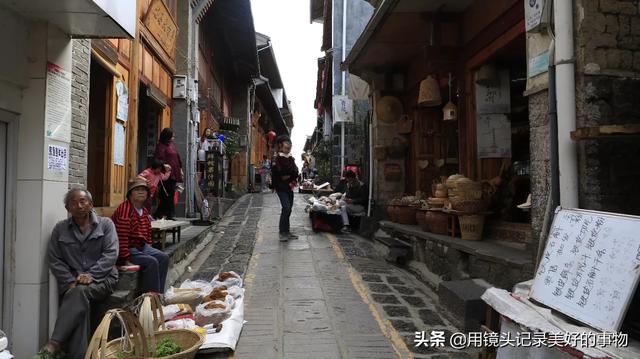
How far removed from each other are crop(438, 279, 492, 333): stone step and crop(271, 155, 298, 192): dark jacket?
4.27 metres

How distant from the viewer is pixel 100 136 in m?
7.01

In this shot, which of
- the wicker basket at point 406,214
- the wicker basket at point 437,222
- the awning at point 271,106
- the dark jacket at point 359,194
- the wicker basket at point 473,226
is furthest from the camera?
the awning at point 271,106

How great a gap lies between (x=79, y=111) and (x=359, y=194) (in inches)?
271

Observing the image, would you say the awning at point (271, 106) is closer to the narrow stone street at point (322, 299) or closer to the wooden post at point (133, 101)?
the wooden post at point (133, 101)

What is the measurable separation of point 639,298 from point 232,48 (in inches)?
642

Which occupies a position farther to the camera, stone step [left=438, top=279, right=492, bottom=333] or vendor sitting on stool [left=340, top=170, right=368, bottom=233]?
vendor sitting on stool [left=340, top=170, right=368, bottom=233]

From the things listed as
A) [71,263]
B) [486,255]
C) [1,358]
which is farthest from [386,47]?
[1,358]

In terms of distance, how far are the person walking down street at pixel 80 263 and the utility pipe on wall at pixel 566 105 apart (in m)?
4.27

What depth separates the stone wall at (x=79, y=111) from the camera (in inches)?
186

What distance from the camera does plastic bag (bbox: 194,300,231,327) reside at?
14.1ft

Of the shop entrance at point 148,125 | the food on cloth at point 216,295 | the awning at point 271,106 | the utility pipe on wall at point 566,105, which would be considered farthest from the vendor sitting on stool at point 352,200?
the awning at point 271,106

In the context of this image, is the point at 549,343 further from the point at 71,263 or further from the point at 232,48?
the point at 232,48

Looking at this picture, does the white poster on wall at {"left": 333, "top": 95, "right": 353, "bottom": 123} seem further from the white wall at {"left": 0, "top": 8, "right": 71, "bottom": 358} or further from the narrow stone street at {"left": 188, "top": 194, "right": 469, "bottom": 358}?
the white wall at {"left": 0, "top": 8, "right": 71, "bottom": 358}

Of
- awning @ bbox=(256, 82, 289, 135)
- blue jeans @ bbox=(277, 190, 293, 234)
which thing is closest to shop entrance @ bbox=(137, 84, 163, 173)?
blue jeans @ bbox=(277, 190, 293, 234)
